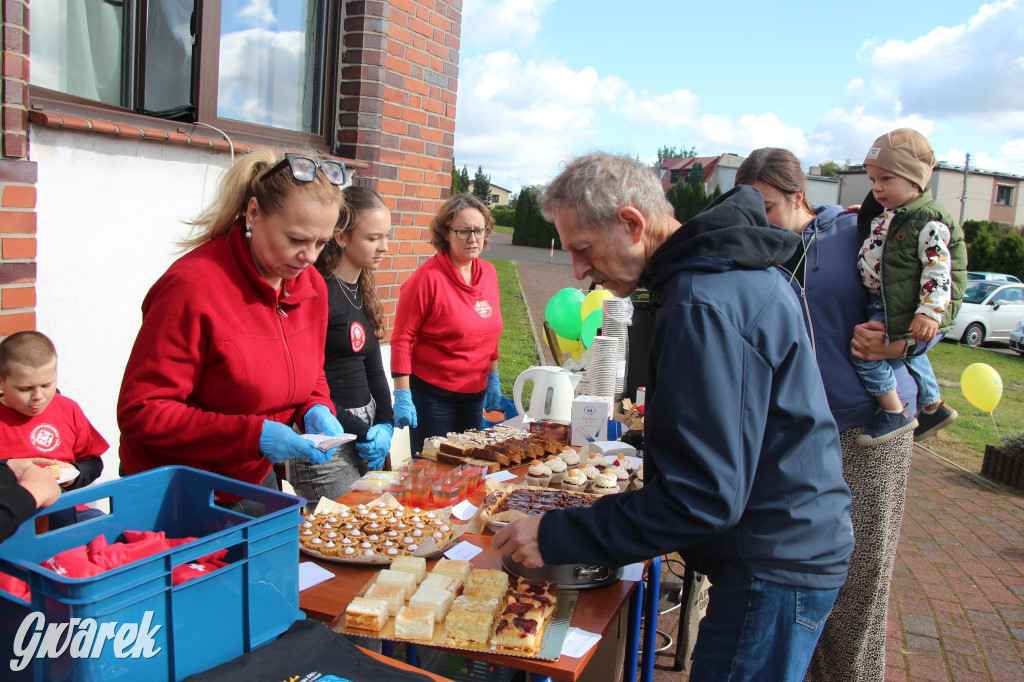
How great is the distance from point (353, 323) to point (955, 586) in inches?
170

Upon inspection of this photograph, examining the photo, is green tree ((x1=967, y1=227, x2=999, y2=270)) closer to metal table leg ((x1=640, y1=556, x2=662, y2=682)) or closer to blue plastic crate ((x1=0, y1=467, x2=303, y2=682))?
metal table leg ((x1=640, y1=556, x2=662, y2=682))

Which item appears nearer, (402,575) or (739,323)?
(739,323)

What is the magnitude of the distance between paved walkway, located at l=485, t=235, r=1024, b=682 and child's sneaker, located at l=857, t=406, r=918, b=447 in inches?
62.0

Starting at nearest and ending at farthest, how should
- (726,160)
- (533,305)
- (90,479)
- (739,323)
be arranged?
(739,323), (90,479), (533,305), (726,160)

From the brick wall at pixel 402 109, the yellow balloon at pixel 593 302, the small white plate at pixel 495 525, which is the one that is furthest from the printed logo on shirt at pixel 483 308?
the yellow balloon at pixel 593 302

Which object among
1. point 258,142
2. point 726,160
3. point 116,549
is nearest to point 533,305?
point 258,142

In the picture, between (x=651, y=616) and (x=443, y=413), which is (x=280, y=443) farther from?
(x=443, y=413)

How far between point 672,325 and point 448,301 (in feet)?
8.20

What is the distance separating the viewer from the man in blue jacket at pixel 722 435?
151 centimetres

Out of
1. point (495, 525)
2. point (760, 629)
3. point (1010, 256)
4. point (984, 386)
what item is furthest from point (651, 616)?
point (1010, 256)

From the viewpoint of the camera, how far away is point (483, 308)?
13.5 feet

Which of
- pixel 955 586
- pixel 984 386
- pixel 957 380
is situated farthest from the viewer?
pixel 957 380

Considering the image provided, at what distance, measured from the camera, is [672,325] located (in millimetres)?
1540

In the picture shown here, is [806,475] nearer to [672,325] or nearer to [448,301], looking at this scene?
[672,325]
